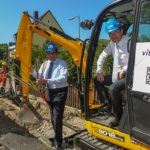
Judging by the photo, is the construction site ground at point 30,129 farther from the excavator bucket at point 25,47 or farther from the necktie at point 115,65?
the necktie at point 115,65

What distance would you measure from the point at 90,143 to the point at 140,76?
1.58 m

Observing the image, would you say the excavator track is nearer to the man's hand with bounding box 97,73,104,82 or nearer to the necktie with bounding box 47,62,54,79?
the man's hand with bounding box 97,73,104,82

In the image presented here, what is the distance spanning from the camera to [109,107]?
5730 millimetres

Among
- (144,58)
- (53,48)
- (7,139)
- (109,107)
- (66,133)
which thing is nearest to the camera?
(144,58)

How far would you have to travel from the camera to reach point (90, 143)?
5.66m

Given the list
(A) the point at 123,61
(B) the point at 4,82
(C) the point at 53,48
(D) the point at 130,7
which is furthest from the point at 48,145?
(B) the point at 4,82

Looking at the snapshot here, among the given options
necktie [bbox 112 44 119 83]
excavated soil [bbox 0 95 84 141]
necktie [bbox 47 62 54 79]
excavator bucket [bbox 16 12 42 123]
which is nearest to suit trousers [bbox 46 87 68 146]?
necktie [bbox 47 62 54 79]

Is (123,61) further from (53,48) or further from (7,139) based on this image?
(7,139)

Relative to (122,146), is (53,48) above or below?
above

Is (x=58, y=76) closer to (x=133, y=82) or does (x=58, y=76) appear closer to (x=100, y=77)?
(x=100, y=77)

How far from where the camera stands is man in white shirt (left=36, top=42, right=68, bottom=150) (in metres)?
6.98

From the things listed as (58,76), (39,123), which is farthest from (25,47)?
(39,123)

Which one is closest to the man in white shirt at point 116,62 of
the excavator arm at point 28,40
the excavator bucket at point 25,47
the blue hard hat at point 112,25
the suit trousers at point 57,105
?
the blue hard hat at point 112,25

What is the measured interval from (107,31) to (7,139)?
344 centimetres
